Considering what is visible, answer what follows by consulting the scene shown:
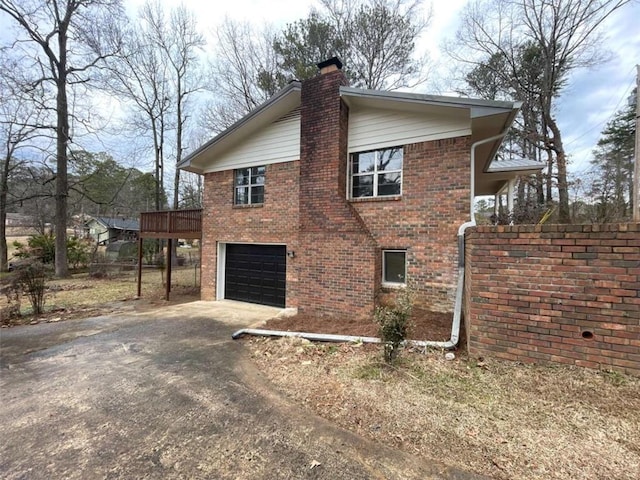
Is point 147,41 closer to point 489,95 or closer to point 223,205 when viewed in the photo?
point 223,205

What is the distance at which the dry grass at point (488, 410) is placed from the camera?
7.23ft

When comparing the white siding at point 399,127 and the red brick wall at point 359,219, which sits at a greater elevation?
the white siding at point 399,127

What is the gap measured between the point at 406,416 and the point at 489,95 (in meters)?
18.9

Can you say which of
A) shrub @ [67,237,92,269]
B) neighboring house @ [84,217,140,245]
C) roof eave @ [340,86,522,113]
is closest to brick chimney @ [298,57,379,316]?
roof eave @ [340,86,522,113]

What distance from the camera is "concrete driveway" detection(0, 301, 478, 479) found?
230 cm

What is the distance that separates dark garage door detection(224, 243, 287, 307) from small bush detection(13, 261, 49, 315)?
493cm

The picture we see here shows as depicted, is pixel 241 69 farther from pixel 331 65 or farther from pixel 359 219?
pixel 359 219

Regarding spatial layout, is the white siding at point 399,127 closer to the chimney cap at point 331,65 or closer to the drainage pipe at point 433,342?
the drainage pipe at point 433,342

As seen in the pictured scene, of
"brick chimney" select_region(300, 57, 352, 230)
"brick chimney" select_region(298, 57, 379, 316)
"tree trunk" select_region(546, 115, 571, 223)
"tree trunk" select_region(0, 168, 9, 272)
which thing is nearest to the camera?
"brick chimney" select_region(298, 57, 379, 316)

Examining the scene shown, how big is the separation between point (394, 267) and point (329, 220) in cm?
193

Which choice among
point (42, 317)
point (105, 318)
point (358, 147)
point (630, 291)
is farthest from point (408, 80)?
point (42, 317)

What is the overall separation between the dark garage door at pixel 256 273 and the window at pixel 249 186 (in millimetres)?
1492

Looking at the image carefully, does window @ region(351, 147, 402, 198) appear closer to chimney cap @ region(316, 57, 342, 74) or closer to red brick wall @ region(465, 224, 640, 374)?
chimney cap @ region(316, 57, 342, 74)

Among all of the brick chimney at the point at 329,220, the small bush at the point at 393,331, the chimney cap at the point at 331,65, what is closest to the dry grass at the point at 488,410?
the small bush at the point at 393,331
